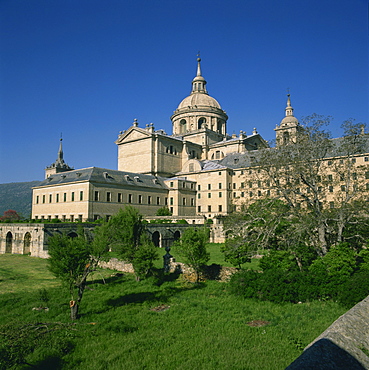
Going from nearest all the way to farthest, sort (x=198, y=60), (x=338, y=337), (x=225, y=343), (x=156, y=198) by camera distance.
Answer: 1. (x=338, y=337)
2. (x=225, y=343)
3. (x=156, y=198)
4. (x=198, y=60)

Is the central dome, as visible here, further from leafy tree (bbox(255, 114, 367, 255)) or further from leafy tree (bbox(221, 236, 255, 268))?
leafy tree (bbox(221, 236, 255, 268))

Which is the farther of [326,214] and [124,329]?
[326,214]

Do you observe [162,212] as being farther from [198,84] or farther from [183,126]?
[198,84]

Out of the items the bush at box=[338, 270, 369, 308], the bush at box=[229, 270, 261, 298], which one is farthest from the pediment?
the bush at box=[338, 270, 369, 308]

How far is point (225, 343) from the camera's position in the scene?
1235 centimetres

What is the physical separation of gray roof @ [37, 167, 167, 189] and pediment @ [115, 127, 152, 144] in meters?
10.2

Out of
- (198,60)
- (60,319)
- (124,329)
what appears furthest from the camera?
(198,60)

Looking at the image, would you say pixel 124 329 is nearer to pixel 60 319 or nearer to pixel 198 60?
pixel 60 319

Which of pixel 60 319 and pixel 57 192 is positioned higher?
pixel 57 192

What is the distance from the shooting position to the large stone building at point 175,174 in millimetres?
47312

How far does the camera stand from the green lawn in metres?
11.0

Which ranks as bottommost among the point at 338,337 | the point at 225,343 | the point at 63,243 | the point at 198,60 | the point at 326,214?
the point at 225,343

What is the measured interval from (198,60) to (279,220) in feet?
219

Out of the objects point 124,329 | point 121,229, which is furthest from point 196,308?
point 121,229
